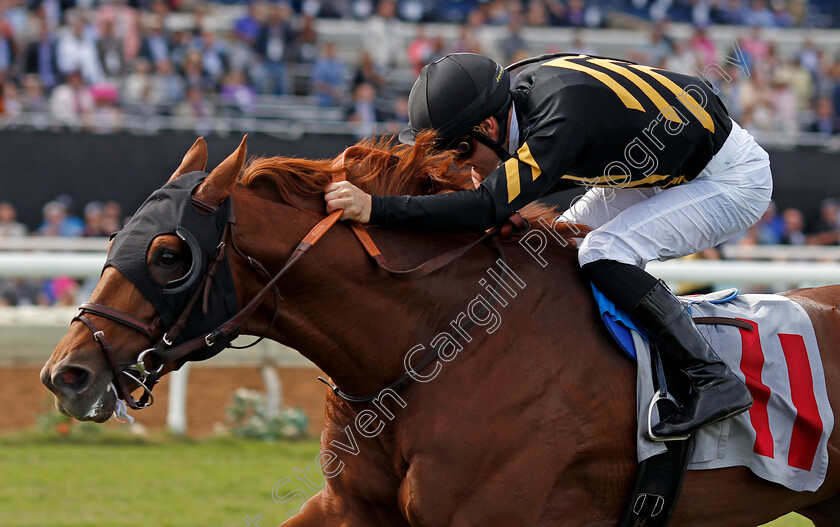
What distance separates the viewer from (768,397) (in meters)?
3.20

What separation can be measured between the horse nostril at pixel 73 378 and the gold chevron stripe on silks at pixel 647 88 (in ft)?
6.00

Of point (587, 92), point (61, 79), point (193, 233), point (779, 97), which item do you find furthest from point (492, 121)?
point (779, 97)

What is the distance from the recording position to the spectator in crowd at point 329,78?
39.7 ft

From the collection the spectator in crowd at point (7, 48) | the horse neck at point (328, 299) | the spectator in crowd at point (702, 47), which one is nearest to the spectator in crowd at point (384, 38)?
the spectator in crowd at point (702, 47)

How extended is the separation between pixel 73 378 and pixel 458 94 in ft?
4.53

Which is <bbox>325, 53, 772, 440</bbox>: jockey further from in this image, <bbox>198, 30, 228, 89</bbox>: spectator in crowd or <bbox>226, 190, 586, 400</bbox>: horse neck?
<bbox>198, 30, 228, 89</bbox>: spectator in crowd

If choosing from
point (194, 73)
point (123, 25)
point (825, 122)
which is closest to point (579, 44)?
point (825, 122)

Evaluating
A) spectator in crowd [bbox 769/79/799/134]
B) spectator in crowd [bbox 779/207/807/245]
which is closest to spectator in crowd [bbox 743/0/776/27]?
spectator in crowd [bbox 769/79/799/134]

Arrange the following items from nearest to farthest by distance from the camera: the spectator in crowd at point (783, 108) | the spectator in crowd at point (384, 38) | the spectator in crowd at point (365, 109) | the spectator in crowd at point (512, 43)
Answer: the spectator in crowd at point (365, 109) → the spectator in crowd at point (783, 108) → the spectator in crowd at point (384, 38) → the spectator in crowd at point (512, 43)

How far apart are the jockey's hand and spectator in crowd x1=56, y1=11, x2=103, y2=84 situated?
9.01 m

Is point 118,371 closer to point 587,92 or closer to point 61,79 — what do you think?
point 587,92

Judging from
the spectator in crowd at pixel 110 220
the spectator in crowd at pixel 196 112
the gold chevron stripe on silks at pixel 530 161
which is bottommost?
the spectator in crowd at pixel 110 220

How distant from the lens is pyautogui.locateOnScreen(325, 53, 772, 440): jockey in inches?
118

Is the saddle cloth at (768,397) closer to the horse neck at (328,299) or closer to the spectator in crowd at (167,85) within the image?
the horse neck at (328,299)
